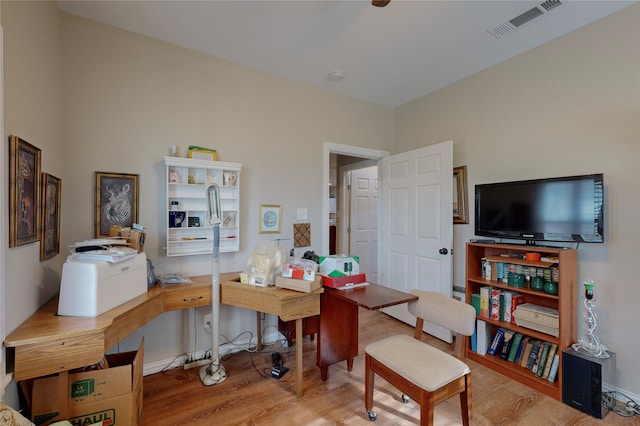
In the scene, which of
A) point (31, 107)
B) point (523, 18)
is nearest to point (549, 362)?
point (523, 18)

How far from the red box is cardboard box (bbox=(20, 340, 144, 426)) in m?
1.26

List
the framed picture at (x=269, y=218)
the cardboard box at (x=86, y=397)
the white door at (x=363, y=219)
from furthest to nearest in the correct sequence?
the white door at (x=363, y=219)
the framed picture at (x=269, y=218)
the cardboard box at (x=86, y=397)

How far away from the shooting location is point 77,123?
2072mm

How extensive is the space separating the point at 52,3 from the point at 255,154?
1.67 m

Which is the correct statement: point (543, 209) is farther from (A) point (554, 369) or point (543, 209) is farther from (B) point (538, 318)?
(A) point (554, 369)

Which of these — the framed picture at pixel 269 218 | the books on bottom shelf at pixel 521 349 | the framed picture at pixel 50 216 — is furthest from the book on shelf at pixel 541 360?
the framed picture at pixel 50 216

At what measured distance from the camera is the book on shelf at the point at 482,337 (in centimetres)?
254

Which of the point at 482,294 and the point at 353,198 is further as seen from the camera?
the point at 353,198

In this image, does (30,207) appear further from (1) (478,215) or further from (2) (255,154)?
(1) (478,215)

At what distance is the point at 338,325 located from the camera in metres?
2.27

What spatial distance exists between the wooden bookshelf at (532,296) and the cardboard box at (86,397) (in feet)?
8.69

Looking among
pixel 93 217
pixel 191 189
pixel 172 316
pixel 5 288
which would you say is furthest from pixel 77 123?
pixel 172 316

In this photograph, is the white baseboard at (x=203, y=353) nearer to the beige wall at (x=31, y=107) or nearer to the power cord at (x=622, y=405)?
the beige wall at (x=31, y=107)

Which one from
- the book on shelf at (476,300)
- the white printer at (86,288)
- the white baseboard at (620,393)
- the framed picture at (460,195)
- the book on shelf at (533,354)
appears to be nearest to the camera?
the white printer at (86,288)
